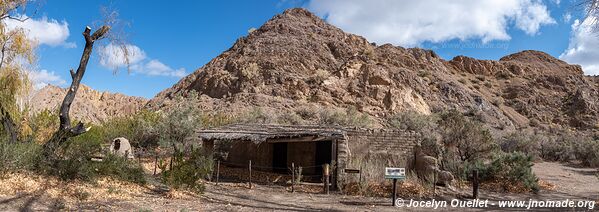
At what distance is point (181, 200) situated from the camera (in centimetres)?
925

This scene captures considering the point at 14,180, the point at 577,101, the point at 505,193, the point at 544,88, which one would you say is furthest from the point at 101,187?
the point at 544,88

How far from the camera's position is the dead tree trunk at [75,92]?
10445 millimetres

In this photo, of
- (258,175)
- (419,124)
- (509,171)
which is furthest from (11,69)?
(419,124)

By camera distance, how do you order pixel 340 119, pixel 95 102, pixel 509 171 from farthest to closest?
pixel 95 102 → pixel 340 119 → pixel 509 171

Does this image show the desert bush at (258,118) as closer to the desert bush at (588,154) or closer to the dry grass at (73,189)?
the dry grass at (73,189)

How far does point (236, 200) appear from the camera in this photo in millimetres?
9922

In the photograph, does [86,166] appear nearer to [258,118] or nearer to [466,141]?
[466,141]

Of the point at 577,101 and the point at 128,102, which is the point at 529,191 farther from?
the point at 128,102

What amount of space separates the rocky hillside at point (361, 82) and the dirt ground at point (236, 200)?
18.9 meters

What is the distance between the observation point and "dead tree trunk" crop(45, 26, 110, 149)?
34.3ft

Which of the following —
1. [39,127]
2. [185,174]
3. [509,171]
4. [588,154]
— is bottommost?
[185,174]

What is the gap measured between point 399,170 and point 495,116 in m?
33.6

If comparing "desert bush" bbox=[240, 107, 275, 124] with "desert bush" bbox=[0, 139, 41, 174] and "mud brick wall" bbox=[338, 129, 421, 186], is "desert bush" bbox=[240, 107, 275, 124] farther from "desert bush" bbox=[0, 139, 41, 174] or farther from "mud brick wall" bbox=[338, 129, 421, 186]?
"desert bush" bbox=[0, 139, 41, 174]

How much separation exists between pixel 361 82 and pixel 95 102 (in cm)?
2879
